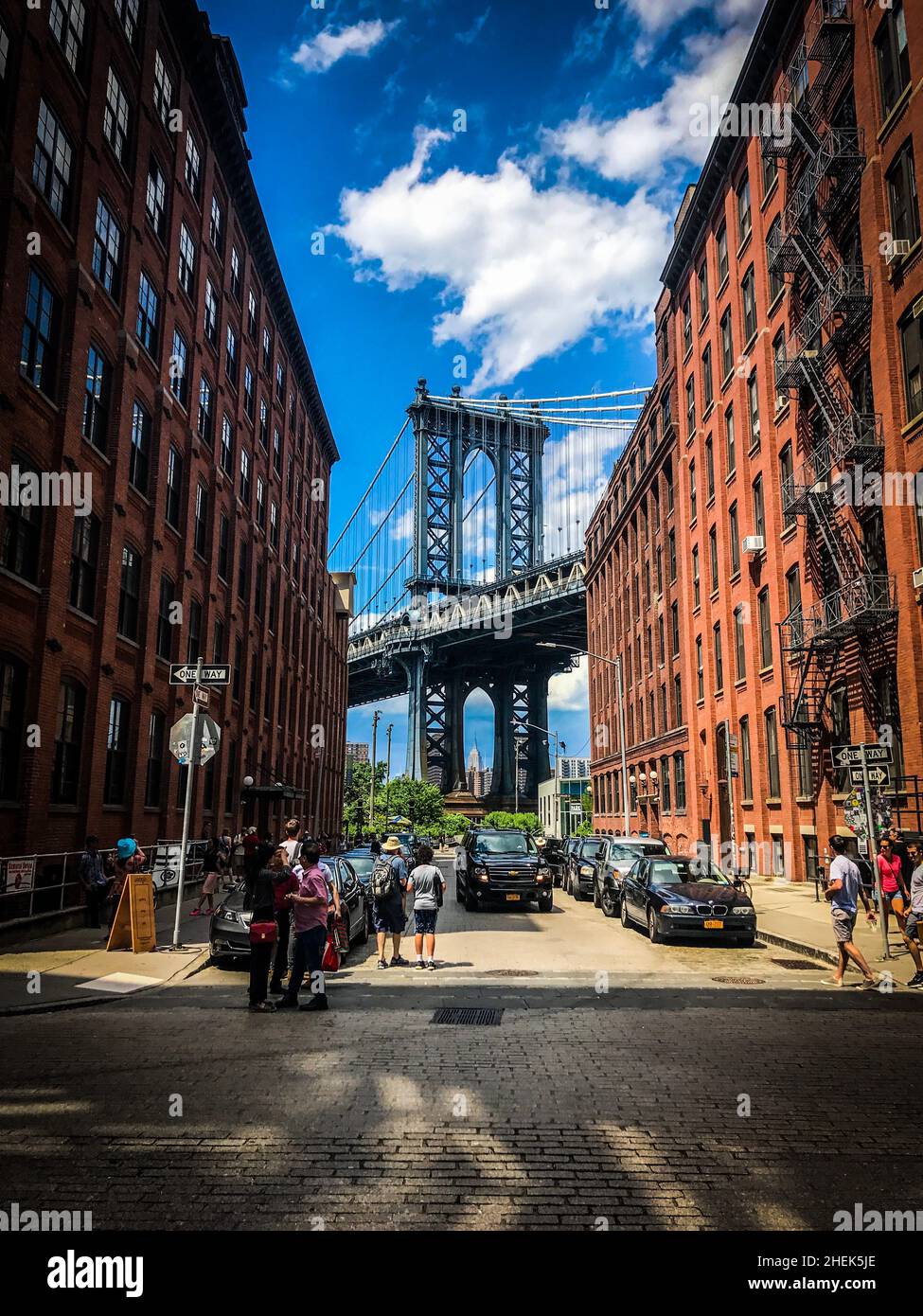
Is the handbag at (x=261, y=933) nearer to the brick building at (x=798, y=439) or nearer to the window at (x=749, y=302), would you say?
the brick building at (x=798, y=439)

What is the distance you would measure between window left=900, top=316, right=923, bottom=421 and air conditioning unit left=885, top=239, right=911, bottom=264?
1505 mm

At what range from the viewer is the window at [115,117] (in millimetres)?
21656

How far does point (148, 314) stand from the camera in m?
24.5

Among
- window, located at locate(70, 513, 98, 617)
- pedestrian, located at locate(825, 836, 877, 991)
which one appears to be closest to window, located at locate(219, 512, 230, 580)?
window, located at locate(70, 513, 98, 617)

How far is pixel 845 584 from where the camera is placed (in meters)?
22.6

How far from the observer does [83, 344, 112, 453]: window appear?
20500 mm

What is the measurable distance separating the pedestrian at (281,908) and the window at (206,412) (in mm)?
21808

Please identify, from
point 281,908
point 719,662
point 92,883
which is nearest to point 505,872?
point 92,883

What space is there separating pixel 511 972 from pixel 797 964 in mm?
4407

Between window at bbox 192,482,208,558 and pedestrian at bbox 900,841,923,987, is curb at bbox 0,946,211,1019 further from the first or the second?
window at bbox 192,482,208,558

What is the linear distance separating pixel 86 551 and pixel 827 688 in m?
18.9

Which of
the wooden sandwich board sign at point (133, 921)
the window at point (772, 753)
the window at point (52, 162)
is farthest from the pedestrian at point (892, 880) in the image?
the window at point (52, 162)
